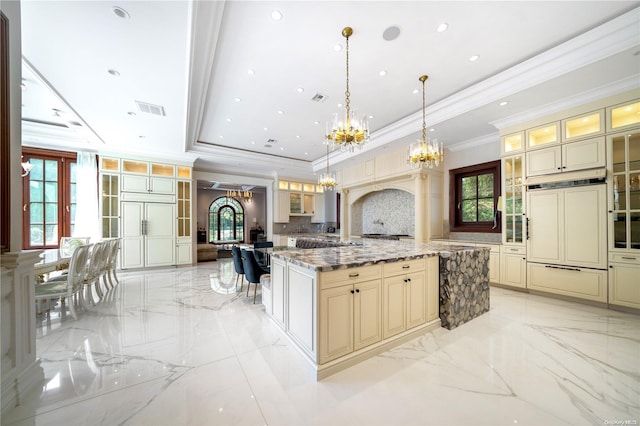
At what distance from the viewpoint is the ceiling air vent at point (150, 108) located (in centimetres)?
384

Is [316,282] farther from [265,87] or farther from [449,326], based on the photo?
[265,87]

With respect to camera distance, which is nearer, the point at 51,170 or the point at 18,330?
the point at 18,330

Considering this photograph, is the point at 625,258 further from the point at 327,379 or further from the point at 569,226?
the point at 327,379

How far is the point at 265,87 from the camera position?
366 centimetres

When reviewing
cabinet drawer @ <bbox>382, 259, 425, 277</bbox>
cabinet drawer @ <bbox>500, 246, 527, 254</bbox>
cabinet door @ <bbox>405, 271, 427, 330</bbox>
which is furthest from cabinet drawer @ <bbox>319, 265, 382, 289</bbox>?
cabinet drawer @ <bbox>500, 246, 527, 254</bbox>

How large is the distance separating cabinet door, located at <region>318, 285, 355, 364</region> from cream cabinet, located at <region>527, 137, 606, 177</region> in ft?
13.5

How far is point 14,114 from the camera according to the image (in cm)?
183

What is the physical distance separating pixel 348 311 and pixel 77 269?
3.65m

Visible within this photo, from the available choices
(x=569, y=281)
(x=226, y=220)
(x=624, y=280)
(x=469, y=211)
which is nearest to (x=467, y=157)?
(x=469, y=211)

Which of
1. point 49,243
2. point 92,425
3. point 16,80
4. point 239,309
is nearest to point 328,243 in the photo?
point 239,309

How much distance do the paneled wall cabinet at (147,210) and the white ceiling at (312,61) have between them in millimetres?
1422

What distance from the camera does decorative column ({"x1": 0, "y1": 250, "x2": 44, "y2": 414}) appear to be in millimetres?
1655

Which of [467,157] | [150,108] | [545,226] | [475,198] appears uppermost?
[150,108]

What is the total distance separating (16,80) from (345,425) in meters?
3.50
